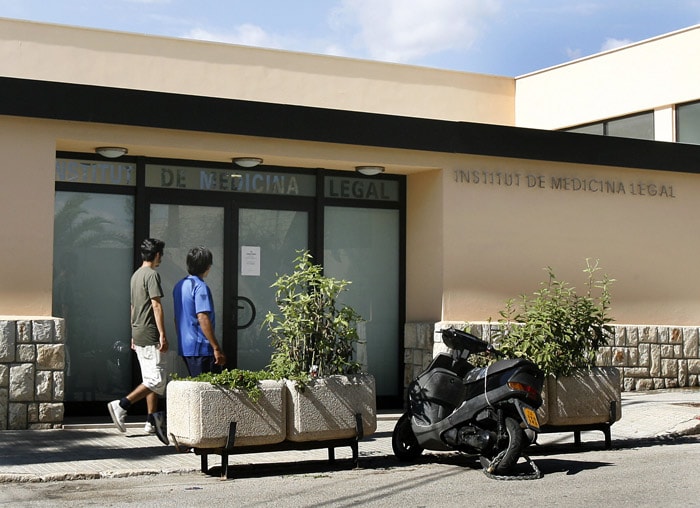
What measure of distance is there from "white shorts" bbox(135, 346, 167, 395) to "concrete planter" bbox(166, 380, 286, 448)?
1492mm

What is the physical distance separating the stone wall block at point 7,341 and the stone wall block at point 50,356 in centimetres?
26

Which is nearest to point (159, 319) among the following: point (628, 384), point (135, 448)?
point (135, 448)

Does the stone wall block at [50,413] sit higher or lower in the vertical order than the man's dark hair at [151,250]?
lower

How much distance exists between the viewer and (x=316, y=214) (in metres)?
13.7

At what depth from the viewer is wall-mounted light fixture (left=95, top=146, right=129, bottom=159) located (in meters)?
12.1

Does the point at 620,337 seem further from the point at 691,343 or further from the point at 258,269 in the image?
the point at 258,269

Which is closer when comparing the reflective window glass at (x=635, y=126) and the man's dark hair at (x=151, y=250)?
the man's dark hair at (x=151, y=250)

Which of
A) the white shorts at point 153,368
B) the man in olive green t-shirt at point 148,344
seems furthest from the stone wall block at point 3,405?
the white shorts at point 153,368

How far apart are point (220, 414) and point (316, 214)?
543cm

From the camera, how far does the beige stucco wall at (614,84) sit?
19.5 m

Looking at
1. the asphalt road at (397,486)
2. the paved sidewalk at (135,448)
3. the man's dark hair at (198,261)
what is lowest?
the asphalt road at (397,486)

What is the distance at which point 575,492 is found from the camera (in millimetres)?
7859

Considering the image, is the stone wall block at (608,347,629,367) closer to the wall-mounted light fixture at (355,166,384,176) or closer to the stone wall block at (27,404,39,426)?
the wall-mounted light fixture at (355,166,384,176)

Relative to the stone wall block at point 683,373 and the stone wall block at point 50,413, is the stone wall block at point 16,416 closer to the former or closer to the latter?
the stone wall block at point 50,413
